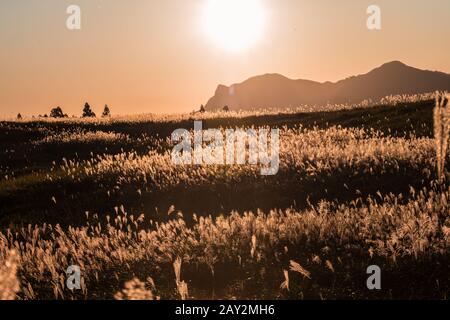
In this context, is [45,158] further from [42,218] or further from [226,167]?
[226,167]

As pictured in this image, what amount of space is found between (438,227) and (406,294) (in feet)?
5.49

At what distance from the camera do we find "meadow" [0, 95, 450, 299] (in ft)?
17.2

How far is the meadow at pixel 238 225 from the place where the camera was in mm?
5254

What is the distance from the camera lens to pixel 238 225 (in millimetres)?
6879
